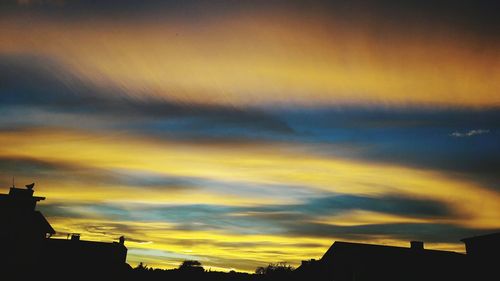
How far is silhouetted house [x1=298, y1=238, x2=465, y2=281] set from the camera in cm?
3066

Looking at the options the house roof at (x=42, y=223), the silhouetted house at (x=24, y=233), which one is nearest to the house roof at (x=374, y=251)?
the silhouetted house at (x=24, y=233)

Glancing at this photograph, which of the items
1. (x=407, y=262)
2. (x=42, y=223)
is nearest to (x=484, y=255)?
(x=407, y=262)

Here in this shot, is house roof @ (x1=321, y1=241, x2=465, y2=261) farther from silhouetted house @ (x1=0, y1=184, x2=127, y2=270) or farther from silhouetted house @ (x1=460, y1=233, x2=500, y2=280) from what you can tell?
silhouetted house @ (x1=0, y1=184, x2=127, y2=270)

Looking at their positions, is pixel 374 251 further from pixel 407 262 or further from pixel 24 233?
pixel 24 233

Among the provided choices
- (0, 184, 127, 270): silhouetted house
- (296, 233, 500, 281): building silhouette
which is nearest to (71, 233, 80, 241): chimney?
(0, 184, 127, 270): silhouetted house

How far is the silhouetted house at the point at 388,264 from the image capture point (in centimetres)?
3066

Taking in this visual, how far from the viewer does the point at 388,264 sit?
101 ft

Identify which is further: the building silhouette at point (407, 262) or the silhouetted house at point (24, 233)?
the silhouetted house at point (24, 233)

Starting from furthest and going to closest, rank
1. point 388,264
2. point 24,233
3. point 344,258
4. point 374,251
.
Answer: point 24,233
point 344,258
point 374,251
point 388,264

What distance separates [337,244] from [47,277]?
2964cm

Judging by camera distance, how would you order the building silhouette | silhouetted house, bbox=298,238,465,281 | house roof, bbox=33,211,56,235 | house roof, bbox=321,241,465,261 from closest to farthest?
1. silhouetted house, bbox=298,238,465,281
2. the building silhouette
3. house roof, bbox=321,241,465,261
4. house roof, bbox=33,211,56,235

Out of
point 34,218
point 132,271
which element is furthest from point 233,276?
point 34,218

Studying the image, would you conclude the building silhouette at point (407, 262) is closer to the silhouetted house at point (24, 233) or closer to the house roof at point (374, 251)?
the house roof at point (374, 251)

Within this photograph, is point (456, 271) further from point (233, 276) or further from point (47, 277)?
point (47, 277)
